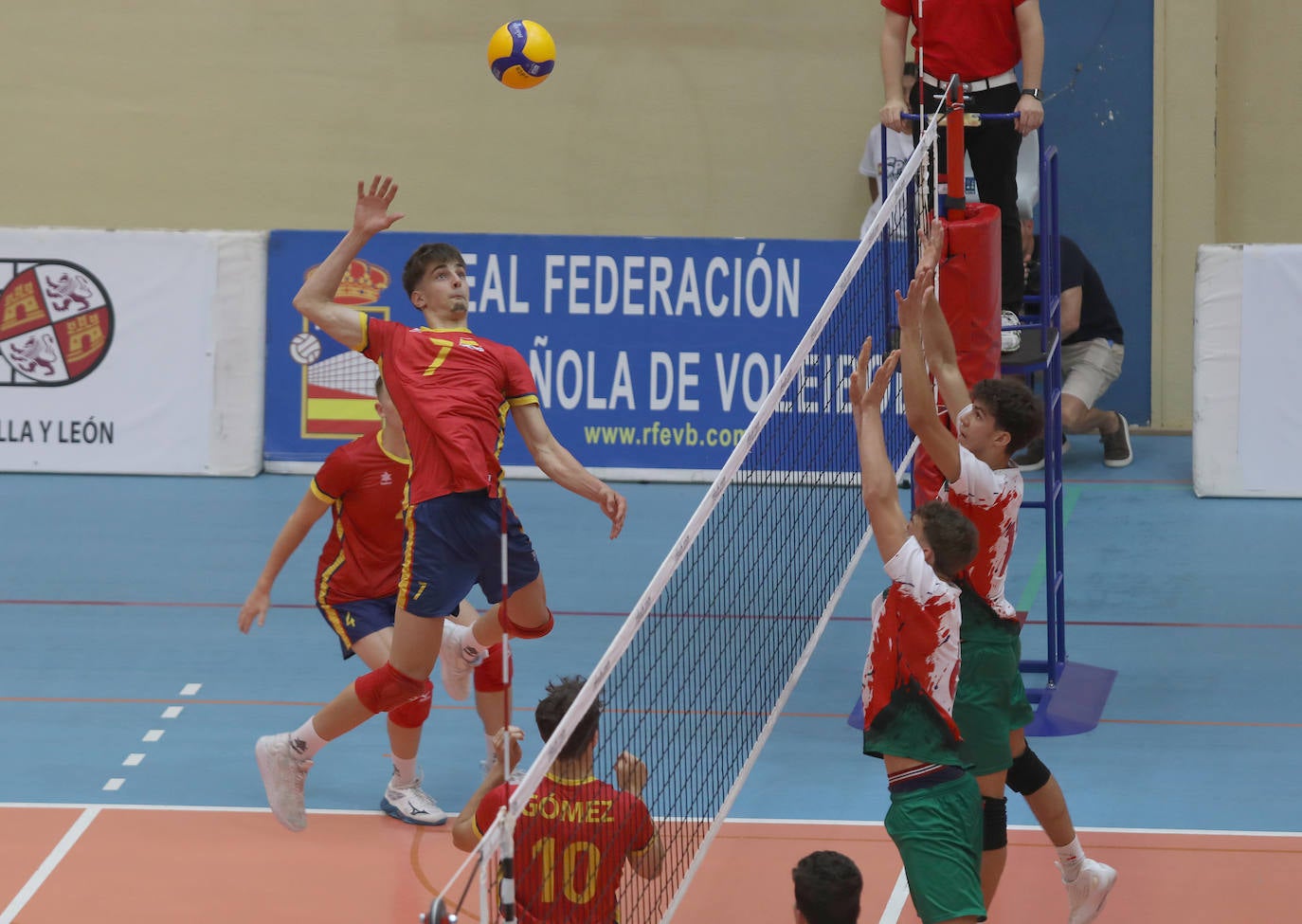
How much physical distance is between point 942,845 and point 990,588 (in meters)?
1.21

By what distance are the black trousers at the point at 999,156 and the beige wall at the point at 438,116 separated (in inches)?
271

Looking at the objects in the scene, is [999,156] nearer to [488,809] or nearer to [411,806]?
[411,806]

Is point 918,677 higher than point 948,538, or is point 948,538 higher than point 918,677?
point 948,538

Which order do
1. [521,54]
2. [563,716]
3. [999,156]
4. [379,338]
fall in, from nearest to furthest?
[563,716] → [379,338] → [999,156] → [521,54]

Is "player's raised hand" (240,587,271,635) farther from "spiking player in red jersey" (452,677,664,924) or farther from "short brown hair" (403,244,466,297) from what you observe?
"spiking player in red jersey" (452,677,664,924)

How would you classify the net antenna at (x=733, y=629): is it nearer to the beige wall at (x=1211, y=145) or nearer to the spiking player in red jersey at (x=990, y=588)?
the spiking player in red jersey at (x=990, y=588)

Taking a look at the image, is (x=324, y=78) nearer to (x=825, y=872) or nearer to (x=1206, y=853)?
(x=1206, y=853)

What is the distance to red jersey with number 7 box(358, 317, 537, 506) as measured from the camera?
250 inches

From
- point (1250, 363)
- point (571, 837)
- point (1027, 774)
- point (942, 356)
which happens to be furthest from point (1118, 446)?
point (571, 837)

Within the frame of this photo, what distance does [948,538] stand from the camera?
507 centimetres

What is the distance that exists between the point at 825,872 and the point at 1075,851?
2016 mm

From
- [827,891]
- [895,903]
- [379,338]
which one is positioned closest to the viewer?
[827,891]

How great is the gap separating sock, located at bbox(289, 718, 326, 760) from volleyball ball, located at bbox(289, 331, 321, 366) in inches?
255

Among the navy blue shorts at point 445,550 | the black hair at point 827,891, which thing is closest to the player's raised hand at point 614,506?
the navy blue shorts at point 445,550
